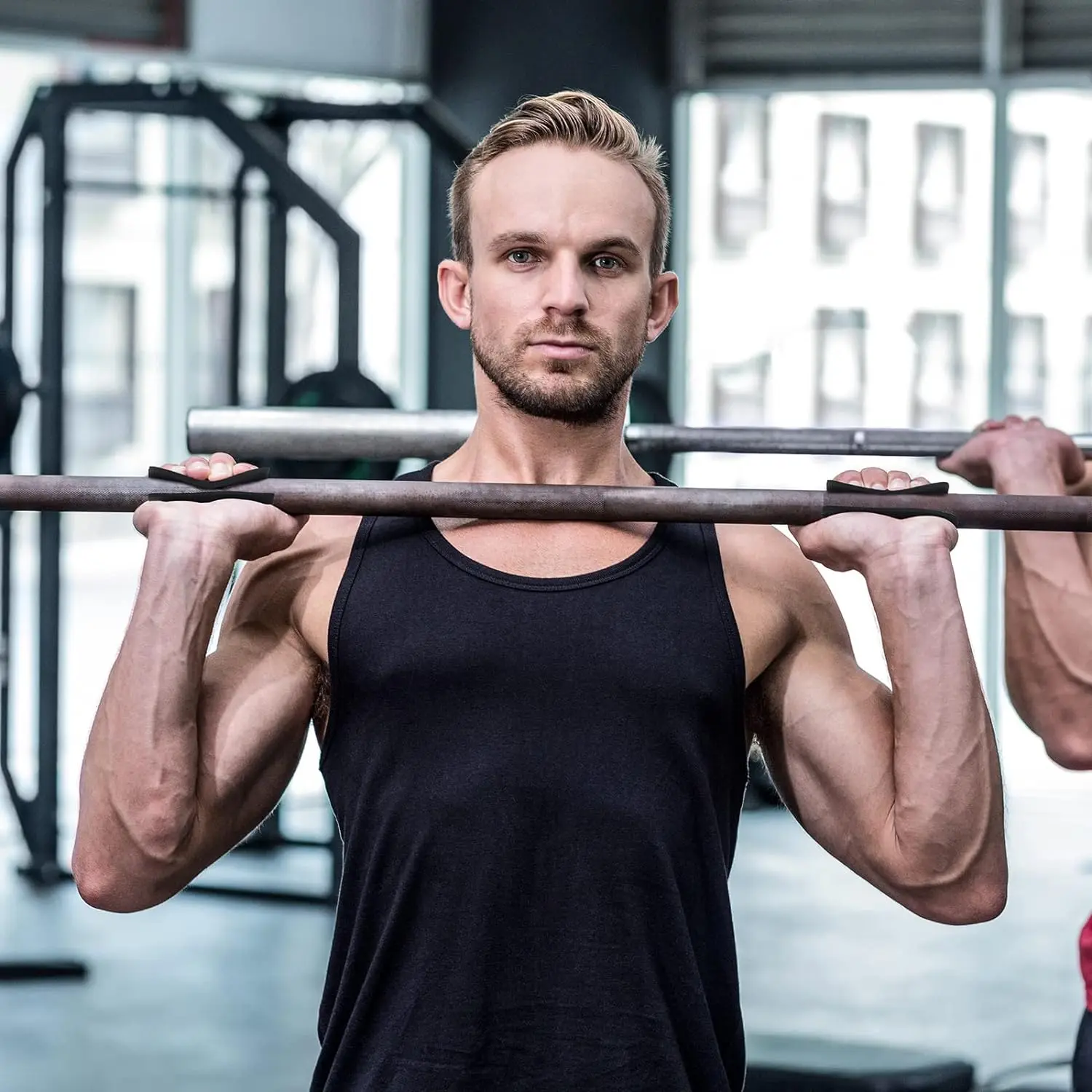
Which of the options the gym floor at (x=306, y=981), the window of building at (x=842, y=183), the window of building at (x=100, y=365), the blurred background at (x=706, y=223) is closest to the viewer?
the gym floor at (x=306, y=981)

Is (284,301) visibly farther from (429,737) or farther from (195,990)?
(429,737)

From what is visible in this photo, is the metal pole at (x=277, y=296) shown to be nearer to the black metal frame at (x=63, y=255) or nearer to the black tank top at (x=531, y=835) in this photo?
the black metal frame at (x=63, y=255)

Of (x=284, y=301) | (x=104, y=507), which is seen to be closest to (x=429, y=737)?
(x=104, y=507)

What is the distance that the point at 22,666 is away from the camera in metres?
8.28

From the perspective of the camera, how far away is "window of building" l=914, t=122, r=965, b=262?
6672mm

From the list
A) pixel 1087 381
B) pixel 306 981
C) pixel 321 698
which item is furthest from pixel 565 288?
Answer: pixel 1087 381

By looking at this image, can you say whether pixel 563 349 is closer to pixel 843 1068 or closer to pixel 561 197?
pixel 561 197

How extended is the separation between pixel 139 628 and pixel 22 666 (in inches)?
285

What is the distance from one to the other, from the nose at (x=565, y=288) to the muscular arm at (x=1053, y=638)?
769 millimetres

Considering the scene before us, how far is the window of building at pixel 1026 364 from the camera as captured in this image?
677 centimetres

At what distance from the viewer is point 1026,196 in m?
6.70

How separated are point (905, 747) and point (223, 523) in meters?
0.69

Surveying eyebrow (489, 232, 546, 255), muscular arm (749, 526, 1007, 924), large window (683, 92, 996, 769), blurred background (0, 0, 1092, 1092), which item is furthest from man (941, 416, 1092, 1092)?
large window (683, 92, 996, 769)

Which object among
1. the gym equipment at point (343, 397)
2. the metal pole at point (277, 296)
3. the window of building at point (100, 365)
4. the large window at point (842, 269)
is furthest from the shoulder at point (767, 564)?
the window of building at point (100, 365)
